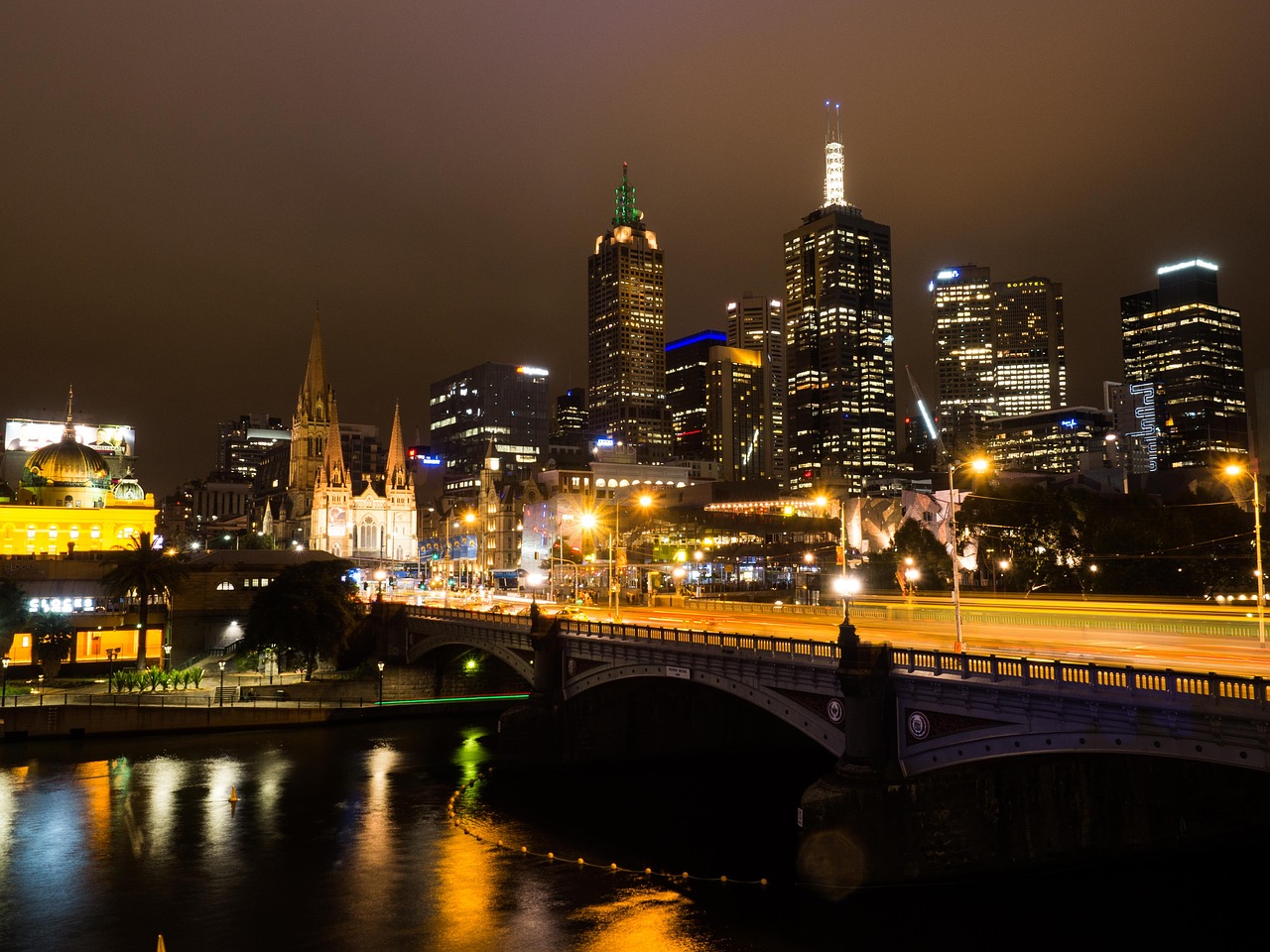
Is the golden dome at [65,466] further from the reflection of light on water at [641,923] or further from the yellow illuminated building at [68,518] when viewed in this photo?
the reflection of light on water at [641,923]

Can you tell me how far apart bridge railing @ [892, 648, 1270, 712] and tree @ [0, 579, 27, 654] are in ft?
264

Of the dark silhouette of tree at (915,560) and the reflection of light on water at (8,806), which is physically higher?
the dark silhouette of tree at (915,560)

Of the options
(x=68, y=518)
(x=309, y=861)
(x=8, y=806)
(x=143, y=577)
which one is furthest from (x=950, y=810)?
(x=68, y=518)

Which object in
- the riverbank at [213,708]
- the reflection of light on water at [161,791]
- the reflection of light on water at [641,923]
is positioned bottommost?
the reflection of light on water at [641,923]

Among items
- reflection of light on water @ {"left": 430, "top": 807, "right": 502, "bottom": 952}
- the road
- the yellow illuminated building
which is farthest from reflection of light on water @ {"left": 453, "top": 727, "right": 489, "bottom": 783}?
the yellow illuminated building

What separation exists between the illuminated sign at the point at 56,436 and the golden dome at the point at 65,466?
2901 cm

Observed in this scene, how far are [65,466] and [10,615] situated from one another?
246ft

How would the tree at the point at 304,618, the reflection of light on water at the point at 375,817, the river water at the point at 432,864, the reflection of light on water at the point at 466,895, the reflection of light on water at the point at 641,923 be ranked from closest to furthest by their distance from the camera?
the reflection of light on water at the point at 641,923 < the reflection of light on water at the point at 466,895 < the river water at the point at 432,864 < the reflection of light on water at the point at 375,817 < the tree at the point at 304,618

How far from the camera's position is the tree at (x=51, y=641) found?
282 ft

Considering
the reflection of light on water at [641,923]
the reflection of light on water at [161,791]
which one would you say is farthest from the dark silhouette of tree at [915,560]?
the reflection of light on water at [641,923]

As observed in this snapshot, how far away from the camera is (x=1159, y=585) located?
87.4 meters

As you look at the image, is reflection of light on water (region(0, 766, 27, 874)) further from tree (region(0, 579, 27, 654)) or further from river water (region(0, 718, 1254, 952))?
tree (region(0, 579, 27, 654))

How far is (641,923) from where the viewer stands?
114 ft

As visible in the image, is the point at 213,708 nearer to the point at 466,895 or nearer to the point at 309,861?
the point at 309,861
